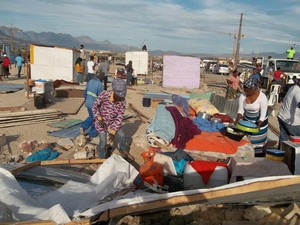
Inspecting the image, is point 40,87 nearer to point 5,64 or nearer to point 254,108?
point 254,108

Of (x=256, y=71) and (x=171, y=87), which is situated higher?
(x=256, y=71)

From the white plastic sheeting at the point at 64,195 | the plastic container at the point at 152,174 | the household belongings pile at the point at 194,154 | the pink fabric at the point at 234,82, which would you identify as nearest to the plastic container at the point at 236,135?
the household belongings pile at the point at 194,154

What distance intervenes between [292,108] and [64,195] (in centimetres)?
427

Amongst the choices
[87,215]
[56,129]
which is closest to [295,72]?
[56,129]

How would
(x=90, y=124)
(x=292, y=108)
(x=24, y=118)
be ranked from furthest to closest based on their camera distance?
(x=24, y=118) < (x=90, y=124) < (x=292, y=108)

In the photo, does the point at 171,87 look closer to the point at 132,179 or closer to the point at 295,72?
the point at 295,72

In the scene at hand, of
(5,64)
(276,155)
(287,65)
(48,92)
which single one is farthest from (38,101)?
→ (287,65)

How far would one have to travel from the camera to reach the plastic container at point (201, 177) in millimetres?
4148

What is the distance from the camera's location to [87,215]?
235 centimetres

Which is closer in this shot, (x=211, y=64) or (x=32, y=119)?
(x=32, y=119)

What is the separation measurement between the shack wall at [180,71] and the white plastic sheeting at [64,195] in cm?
1646

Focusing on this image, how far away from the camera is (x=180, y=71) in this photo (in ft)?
65.0

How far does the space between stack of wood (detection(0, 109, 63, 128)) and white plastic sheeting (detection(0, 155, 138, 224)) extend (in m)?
5.68

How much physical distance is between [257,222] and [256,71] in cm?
1189
